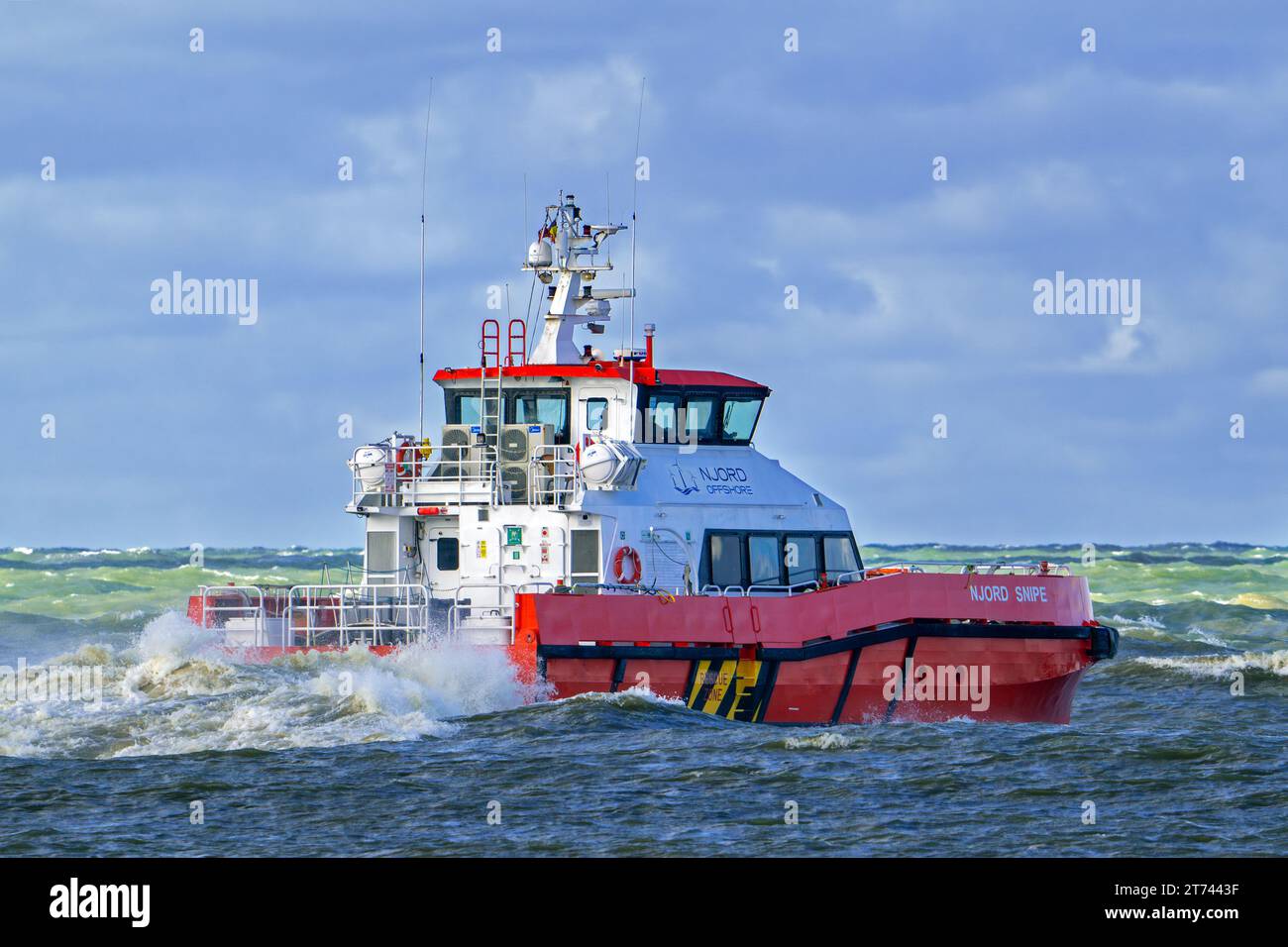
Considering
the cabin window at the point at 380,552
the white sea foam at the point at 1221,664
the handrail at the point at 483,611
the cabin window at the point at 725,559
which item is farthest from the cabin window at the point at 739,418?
the white sea foam at the point at 1221,664

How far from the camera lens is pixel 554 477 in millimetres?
23484

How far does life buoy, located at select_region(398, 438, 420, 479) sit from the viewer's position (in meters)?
24.6

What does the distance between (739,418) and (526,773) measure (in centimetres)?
878

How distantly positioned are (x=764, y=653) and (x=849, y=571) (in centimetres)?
304

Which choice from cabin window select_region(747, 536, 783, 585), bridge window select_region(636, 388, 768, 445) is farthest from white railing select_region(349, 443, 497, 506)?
A: cabin window select_region(747, 536, 783, 585)

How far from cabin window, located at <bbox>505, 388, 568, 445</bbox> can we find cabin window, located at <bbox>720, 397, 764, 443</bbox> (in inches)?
87.5

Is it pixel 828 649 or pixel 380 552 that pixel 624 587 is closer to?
pixel 828 649

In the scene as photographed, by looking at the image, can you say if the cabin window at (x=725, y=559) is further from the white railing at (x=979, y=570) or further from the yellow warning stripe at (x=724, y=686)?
the yellow warning stripe at (x=724, y=686)

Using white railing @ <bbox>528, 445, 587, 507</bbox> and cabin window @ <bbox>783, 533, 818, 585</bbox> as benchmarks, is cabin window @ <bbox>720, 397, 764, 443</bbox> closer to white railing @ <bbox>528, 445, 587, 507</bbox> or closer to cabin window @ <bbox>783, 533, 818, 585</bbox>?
cabin window @ <bbox>783, 533, 818, 585</bbox>

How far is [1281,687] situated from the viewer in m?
31.4
